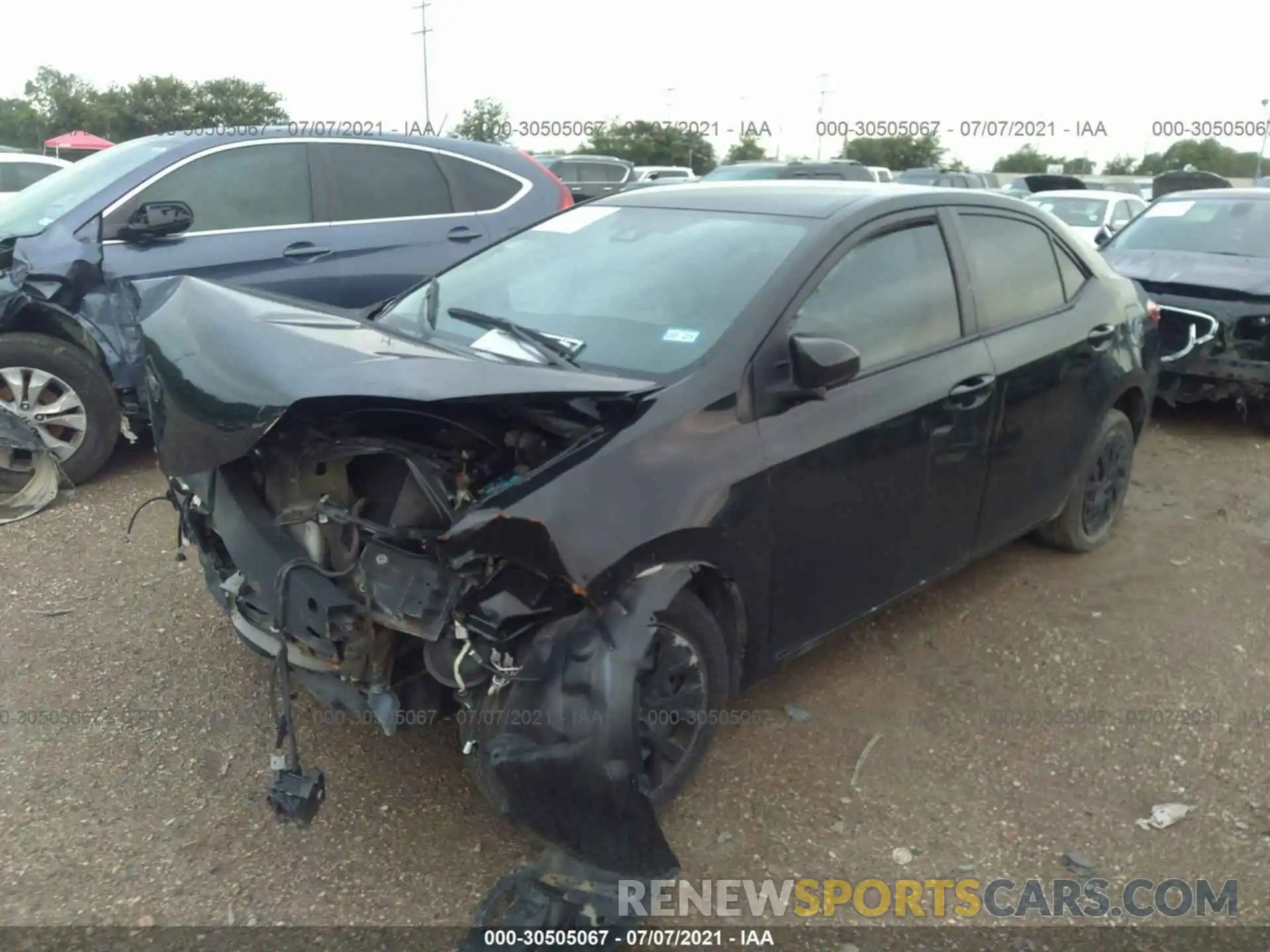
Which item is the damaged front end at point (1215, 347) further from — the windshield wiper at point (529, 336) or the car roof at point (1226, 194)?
the windshield wiper at point (529, 336)

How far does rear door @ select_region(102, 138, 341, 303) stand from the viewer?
211 inches

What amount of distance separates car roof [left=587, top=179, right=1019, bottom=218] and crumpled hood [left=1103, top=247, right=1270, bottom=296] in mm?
3395

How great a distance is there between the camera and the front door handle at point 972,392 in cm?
357

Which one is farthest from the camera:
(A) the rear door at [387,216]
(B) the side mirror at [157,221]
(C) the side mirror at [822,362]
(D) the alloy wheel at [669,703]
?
(A) the rear door at [387,216]

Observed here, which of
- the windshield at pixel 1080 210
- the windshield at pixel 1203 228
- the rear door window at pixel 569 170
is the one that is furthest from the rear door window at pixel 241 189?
the rear door window at pixel 569 170

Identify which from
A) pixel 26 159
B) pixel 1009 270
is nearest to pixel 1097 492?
pixel 1009 270

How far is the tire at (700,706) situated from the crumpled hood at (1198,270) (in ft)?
18.0

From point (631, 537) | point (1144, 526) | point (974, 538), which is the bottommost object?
point (1144, 526)

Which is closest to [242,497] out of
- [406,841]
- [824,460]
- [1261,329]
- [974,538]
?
[406,841]

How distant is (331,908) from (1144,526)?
14.2ft

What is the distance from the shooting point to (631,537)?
8.44ft

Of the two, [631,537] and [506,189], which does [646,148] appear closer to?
[506,189]

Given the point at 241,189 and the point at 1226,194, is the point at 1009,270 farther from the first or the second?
the point at 1226,194

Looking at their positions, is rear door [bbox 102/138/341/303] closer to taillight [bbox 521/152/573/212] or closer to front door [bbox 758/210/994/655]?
taillight [bbox 521/152/573/212]
